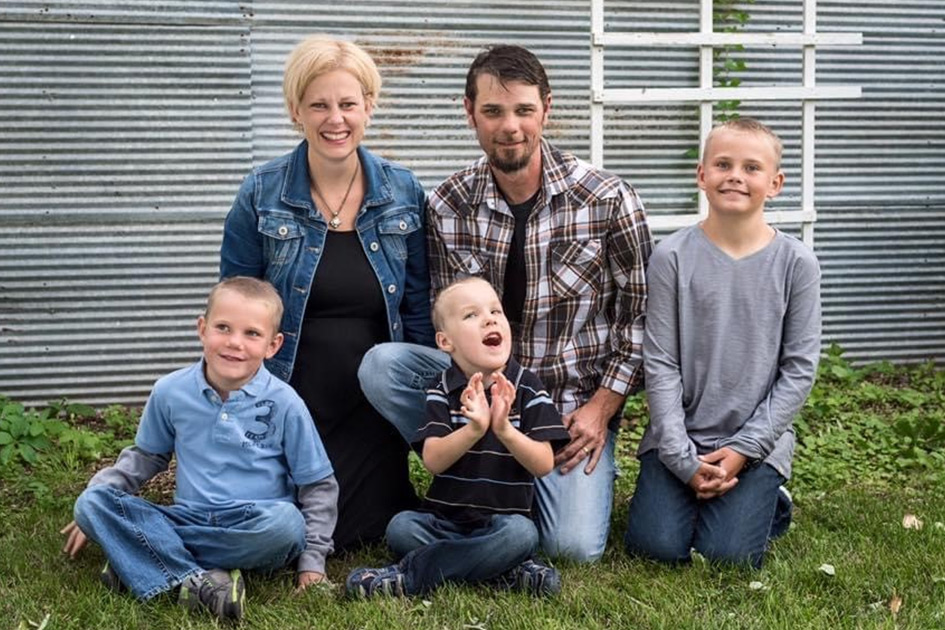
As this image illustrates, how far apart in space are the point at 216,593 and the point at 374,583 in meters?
0.41

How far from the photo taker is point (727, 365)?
12.3 ft

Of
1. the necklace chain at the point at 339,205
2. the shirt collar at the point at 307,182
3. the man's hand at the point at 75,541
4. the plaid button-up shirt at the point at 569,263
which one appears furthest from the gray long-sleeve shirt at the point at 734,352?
the man's hand at the point at 75,541

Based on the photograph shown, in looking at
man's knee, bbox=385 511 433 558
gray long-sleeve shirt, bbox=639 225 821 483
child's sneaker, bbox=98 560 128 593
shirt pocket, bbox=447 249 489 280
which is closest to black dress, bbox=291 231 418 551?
shirt pocket, bbox=447 249 489 280

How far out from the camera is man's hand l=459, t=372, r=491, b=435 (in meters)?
3.25

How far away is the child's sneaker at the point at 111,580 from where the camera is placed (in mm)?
3393

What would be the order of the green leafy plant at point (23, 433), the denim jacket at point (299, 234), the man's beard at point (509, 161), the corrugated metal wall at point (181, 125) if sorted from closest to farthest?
the man's beard at point (509, 161), the denim jacket at point (299, 234), the green leafy plant at point (23, 433), the corrugated metal wall at point (181, 125)

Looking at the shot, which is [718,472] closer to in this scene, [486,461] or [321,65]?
[486,461]

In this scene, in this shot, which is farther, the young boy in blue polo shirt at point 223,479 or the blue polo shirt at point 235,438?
the blue polo shirt at point 235,438

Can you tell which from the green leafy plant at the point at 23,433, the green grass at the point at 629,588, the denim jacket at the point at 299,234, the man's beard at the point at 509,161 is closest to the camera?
the green grass at the point at 629,588

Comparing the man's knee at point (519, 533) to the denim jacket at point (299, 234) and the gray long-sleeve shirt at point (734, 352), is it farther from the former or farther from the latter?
the denim jacket at point (299, 234)

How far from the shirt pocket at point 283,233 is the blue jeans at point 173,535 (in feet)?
2.68

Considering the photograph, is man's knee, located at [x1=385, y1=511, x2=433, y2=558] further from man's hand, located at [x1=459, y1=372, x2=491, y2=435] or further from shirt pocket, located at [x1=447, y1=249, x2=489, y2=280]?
shirt pocket, located at [x1=447, y1=249, x2=489, y2=280]

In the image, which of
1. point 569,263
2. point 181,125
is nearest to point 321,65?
point 569,263

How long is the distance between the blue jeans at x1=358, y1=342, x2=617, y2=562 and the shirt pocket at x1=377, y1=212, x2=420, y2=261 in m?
0.30
